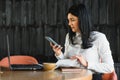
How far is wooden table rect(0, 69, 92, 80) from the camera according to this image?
2551 mm

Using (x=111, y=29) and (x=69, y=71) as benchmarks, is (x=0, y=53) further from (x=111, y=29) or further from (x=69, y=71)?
(x=69, y=71)

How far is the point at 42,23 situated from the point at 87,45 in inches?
72.4

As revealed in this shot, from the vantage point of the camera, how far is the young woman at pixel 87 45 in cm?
321

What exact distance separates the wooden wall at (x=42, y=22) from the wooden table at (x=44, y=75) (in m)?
2.06

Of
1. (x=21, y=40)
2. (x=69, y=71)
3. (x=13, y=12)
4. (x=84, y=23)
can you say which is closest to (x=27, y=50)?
(x=21, y=40)

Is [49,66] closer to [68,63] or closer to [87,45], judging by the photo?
[68,63]

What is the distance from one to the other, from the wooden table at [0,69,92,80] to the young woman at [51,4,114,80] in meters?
0.33

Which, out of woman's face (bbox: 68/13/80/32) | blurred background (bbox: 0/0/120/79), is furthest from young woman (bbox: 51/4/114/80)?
blurred background (bbox: 0/0/120/79)

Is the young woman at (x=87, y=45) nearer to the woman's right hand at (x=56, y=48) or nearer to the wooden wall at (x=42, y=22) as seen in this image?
the woman's right hand at (x=56, y=48)

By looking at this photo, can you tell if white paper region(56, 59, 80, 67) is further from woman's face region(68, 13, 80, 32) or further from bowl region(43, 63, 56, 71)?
woman's face region(68, 13, 80, 32)

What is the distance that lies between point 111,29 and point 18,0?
4.93 feet

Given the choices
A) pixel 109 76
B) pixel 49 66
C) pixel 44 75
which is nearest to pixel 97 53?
pixel 109 76

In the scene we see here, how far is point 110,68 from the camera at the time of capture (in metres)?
3.20

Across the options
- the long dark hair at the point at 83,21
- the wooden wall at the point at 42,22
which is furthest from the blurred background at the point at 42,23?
the long dark hair at the point at 83,21
